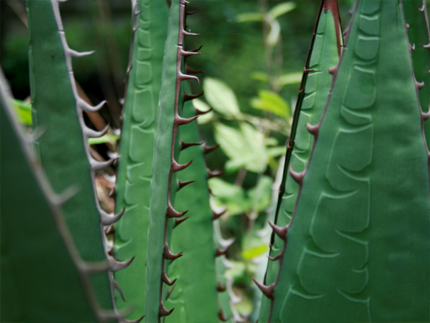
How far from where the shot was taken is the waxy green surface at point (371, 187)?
0.24 meters

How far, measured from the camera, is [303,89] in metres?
0.31

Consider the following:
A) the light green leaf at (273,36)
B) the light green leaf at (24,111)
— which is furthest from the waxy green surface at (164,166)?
the light green leaf at (273,36)

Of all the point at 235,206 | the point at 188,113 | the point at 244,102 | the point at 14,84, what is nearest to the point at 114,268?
the point at 188,113

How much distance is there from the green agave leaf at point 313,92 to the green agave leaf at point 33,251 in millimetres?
161

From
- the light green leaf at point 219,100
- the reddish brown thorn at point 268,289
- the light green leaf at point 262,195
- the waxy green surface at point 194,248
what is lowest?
the light green leaf at point 262,195

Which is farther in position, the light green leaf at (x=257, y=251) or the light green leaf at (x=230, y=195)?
the light green leaf at (x=230, y=195)

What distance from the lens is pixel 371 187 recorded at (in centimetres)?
24

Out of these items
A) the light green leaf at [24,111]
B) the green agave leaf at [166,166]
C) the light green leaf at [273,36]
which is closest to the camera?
the green agave leaf at [166,166]

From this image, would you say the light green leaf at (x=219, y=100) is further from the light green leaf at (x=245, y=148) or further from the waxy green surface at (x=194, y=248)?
the waxy green surface at (x=194, y=248)

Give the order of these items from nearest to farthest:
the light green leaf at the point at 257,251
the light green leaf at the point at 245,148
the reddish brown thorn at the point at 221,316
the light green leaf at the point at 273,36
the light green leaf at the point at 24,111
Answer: the reddish brown thorn at the point at 221,316, the light green leaf at the point at 24,111, the light green leaf at the point at 257,251, the light green leaf at the point at 245,148, the light green leaf at the point at 273,36

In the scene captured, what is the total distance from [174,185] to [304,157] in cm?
10

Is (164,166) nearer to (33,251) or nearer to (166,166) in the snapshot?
(166,166)

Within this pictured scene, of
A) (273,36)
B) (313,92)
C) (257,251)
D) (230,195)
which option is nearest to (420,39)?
(313,92)

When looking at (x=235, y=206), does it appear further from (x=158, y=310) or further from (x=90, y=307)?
(x=90, y=307)
